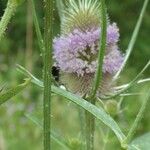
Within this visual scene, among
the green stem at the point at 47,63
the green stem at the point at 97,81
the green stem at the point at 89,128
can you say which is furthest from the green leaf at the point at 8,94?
the green stem at the point at 89,128

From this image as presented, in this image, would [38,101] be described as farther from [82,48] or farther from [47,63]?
[47,63]

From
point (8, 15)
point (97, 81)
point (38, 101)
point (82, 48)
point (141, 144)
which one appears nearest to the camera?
point (8, 15)

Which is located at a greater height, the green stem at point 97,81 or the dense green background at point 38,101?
the green stem at point 97,81

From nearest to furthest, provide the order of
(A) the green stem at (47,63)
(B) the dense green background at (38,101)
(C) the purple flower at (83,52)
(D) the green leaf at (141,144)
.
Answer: (A) the green stem at (47,63), (D) the green leaf at (141,144), (C) the purple flower at (83,52), (B) the dense green background at (38,101)

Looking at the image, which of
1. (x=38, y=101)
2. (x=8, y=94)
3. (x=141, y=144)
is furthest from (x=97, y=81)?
(x=38, y=101)

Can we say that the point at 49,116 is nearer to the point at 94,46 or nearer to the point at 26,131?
the point at 94,46

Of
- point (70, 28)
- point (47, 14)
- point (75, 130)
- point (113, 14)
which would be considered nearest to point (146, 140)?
point (47, 14)

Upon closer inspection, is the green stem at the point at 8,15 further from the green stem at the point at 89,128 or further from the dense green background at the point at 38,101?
the dense green background at the point at 38,101
